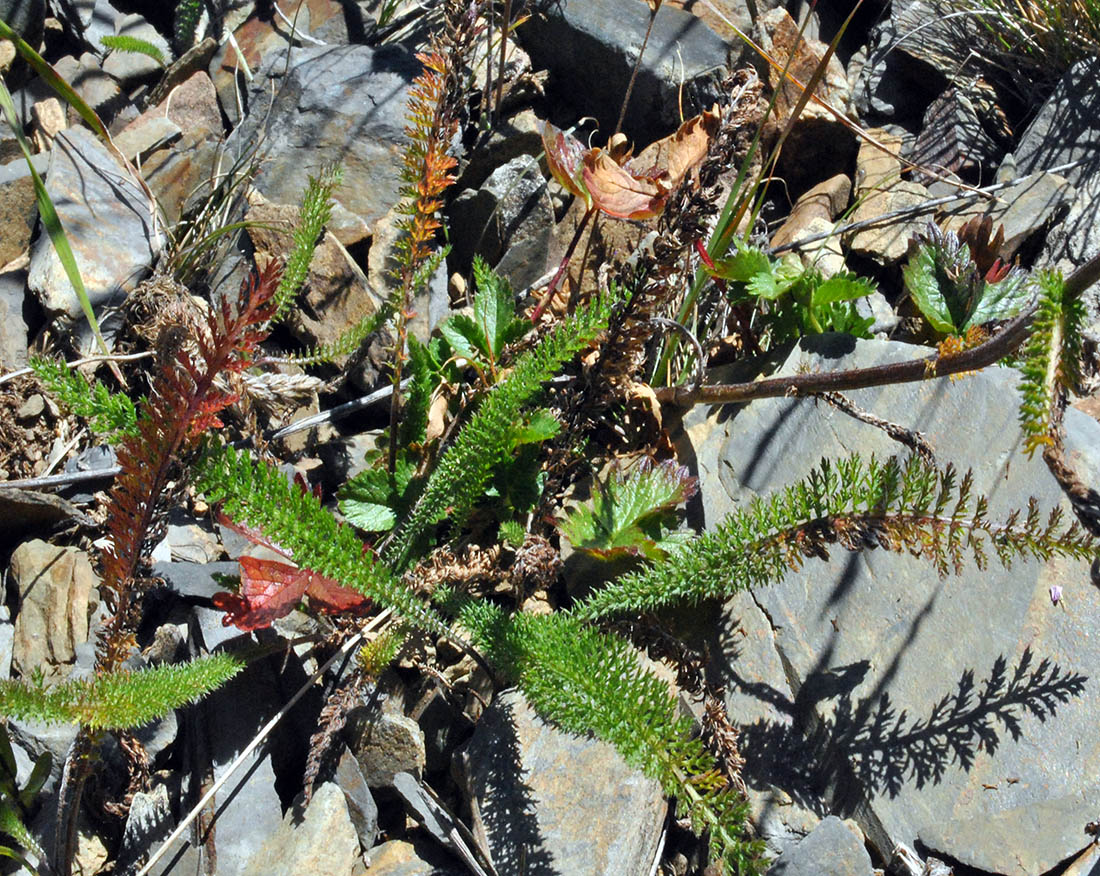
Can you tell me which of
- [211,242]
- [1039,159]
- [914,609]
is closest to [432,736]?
[914,609]

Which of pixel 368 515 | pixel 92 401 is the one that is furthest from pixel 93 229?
pixel 368 515

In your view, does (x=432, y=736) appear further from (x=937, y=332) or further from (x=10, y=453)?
(x=937, y=332)

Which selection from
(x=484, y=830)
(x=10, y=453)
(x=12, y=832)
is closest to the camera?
(x=12, y=832)

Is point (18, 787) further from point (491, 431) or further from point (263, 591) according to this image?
point (491, 431)

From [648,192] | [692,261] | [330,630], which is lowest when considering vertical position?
[330,630]

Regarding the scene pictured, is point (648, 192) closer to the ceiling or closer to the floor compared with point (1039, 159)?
closer to the floor

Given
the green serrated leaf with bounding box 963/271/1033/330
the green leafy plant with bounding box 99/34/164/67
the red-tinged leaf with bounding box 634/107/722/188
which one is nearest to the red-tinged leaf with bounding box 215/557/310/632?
the red-tinged leaf with bounding box 634/107/722/188
